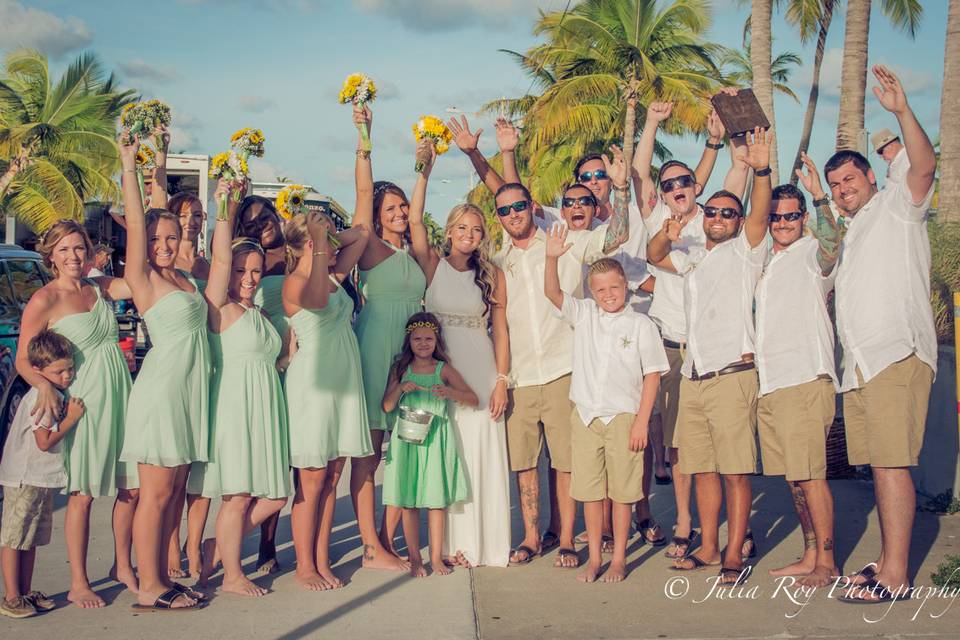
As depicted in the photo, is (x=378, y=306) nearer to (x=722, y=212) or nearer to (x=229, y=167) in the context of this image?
(x=229, y=167)

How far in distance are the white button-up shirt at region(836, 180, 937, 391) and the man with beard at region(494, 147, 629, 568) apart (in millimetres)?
1438

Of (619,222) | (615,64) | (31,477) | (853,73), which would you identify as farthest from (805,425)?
(615,64)

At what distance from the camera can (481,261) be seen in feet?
19.2

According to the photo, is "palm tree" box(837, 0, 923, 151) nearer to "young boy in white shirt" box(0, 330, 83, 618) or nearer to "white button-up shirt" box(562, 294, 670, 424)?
"white button-up shirt" box(562, 294, 670, 424)

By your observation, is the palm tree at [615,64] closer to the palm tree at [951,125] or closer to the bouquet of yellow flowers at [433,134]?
the palm tree at [951,125]

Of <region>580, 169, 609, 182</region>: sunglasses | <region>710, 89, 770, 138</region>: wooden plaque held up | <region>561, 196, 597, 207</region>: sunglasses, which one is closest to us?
<region>710, 89, 770, 138</region>: wooden plaque held up

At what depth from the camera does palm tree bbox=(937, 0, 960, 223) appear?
35.5 ft

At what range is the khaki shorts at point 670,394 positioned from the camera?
20.1 ft

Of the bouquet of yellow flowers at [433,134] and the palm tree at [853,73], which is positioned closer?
the bouquet of yellow flowers at [433,134]

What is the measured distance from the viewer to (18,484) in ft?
15.8

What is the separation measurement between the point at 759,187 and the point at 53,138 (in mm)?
25485

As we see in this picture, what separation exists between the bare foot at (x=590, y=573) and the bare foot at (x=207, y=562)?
2118mm

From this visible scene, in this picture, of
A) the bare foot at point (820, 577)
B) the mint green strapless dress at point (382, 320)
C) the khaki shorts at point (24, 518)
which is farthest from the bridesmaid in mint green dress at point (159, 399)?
the bare foot at point (820, 577)

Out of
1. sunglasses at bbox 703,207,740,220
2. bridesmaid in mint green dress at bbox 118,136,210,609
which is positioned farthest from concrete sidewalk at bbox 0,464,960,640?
sunglasses at bbox 703,207,740,220
